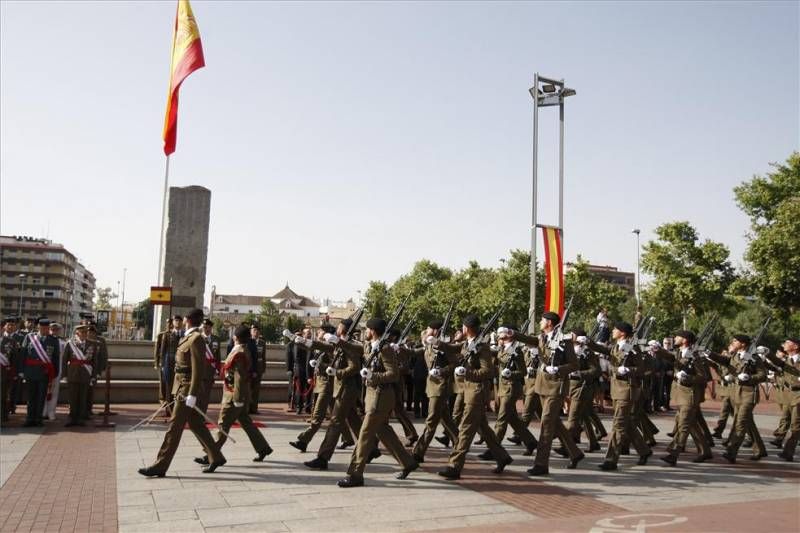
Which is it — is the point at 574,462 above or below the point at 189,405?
below

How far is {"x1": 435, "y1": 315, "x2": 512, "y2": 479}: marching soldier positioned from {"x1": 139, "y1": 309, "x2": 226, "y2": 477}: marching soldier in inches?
117

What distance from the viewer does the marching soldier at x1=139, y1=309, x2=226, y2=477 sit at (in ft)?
26.3

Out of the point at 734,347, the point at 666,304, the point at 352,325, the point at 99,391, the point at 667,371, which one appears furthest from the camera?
the point at 666,304

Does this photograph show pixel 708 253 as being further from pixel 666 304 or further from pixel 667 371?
pixel 667 371

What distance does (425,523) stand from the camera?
20.8 ft

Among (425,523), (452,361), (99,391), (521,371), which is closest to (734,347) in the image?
(521,371)

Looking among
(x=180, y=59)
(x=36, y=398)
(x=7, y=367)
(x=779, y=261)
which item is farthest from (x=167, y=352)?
(x=779, y=261)

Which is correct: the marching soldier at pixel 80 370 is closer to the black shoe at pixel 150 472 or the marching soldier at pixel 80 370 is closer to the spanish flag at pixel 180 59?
the black shoe at pixel 150 472

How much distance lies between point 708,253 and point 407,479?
1261 inches

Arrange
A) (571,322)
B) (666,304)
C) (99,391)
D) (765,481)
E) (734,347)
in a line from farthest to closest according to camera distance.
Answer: (571,322)
(666,304)
(99,391)
(734,347)
(765,481)

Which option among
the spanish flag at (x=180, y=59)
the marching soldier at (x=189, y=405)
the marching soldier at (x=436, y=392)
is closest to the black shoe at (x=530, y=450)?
the marching soldier at (x=436, y=392)

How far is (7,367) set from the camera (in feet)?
41.8

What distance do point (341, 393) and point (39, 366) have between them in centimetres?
690

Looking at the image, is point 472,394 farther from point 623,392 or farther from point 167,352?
point 167,352
